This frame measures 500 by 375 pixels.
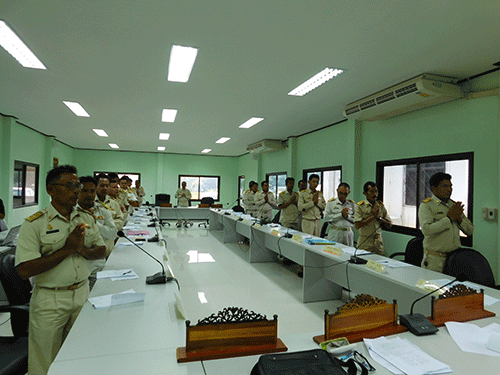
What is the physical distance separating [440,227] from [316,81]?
2.43 metres

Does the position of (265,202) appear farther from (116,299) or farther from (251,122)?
(116,299)

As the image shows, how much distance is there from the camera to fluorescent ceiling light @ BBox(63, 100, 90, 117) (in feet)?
17.8

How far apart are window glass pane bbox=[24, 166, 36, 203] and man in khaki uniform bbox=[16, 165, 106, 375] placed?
7.62m

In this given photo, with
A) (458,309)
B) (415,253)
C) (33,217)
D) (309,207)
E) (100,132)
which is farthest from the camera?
(100,132)

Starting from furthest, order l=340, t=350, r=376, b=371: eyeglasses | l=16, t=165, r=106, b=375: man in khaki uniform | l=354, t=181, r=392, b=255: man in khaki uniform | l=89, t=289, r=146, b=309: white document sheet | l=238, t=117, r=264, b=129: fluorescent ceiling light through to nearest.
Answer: l=238, t=117, r=264, b=129: fluorescent ceiling light → l=354, t=181, r=392, b=255: man in khaki uniform → l=89, t=289, r=146, b=309: white document sheet → l=16, t=165, r=106, b=375: man in khaki uniform → l=340, t=350, r=376, b=371: eyeglasses

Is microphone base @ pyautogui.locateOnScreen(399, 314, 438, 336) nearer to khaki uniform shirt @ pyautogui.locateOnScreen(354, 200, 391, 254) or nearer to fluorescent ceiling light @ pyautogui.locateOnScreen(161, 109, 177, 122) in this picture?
khaki uniform shirt @ pyautogui.locateOnScreen(354, 200, 391, 254)

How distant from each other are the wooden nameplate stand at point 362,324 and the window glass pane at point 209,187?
1226 cm

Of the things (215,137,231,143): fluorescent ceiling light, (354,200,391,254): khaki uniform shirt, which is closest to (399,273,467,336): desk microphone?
(354,200,391,254): khaki uniform shirt

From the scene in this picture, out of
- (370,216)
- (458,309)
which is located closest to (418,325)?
(458,309)

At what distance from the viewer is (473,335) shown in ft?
4.46

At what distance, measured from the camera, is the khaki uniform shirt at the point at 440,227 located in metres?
2.73

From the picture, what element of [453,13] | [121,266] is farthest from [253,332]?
[453,13]

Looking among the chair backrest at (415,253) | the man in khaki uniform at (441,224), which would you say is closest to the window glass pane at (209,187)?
the chair backrest at (415,253)

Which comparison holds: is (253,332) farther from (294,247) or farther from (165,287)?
(294,247)
